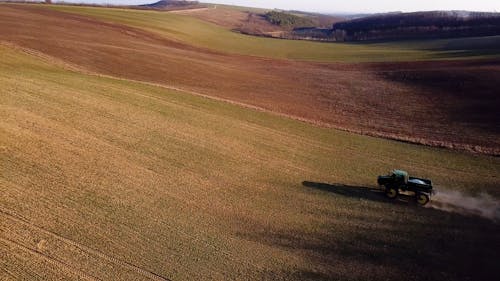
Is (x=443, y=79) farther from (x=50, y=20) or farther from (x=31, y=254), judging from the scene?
(x=50, y=20)

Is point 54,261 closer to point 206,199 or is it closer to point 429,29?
point 206,199

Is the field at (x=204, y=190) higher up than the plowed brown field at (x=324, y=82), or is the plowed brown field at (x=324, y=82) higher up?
the plowed brown field at (x=324, y=82)

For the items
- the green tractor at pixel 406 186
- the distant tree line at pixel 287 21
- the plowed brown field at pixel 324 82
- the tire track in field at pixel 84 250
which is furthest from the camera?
the distant tree line at pixel 287 21

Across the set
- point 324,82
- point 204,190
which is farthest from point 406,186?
point 324,82

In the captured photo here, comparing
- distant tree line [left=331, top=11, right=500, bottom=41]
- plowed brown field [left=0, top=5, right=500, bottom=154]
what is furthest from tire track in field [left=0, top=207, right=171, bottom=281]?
distant tree line [left=331, top=11, right=500, bottom=41]

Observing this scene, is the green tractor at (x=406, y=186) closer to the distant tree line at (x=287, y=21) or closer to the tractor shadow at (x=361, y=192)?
the tractor shadow at (x=361, y=192)

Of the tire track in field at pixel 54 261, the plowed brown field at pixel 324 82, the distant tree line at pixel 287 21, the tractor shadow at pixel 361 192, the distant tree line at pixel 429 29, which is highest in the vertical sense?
the distant tree line at pixel 287 21

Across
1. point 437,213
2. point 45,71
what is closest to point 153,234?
point 437,213

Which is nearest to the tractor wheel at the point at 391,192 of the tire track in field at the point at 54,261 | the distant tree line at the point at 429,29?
the tire track in field at the point at 54,261
